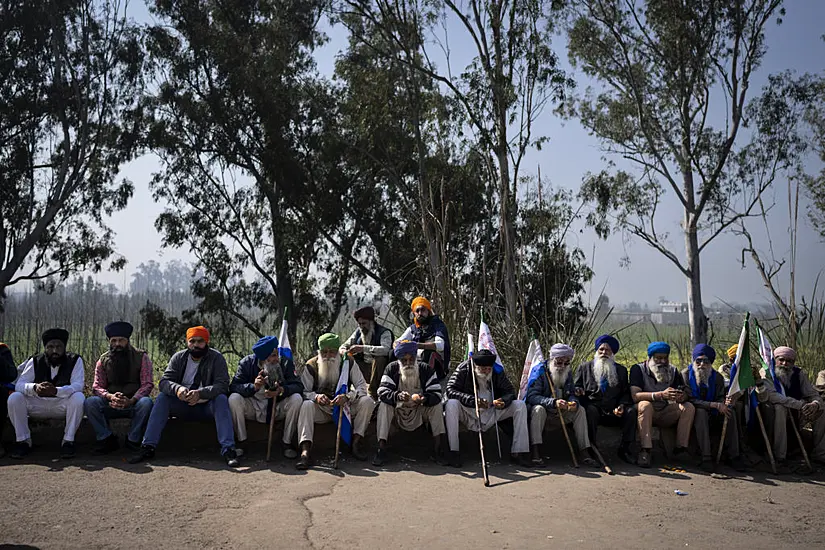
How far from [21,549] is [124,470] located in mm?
2052

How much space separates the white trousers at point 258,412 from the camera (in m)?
7.13

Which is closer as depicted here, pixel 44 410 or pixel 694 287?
pixel 44 410

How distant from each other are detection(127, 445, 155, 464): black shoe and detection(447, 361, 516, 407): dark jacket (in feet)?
9.05

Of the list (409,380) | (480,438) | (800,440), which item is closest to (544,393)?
(480,438)

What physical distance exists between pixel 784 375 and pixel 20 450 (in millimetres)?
7102

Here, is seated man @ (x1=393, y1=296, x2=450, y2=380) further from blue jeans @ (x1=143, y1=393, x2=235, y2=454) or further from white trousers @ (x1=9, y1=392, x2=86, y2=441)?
white trousers @ (x1=9, y1=392, x2=86, y2=441)

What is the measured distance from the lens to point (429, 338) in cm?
821

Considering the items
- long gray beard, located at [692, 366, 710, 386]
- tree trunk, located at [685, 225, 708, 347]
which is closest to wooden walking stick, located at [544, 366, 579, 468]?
long gray beard, located at [692, 366, 710, 386]

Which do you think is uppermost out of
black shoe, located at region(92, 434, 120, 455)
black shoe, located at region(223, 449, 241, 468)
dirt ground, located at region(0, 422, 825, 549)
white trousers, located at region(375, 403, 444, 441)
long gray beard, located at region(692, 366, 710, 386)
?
long gray beard, located at region(692, 366, 710, 386)

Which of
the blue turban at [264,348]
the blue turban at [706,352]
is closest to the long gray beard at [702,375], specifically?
the blue turban at [706,352]

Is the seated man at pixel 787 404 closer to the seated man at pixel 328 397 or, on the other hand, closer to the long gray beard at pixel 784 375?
the long gray beard at pixel 784 375

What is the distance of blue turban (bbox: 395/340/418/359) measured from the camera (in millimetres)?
7430

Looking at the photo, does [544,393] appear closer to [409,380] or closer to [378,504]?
[409,380]

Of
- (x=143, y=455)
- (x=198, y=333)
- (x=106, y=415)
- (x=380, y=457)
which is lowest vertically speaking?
(x=380, y=457)
